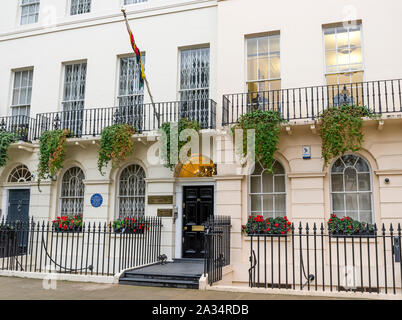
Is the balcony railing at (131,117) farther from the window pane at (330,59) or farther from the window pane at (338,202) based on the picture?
the window pane at (338,202)

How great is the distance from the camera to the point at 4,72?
14305mm

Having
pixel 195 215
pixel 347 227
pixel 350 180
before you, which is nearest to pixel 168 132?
pixel 195 215

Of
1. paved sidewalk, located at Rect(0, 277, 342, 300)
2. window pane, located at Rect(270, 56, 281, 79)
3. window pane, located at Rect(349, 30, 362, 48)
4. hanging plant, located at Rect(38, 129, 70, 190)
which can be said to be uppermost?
window pane, located at Rect(349, 30, 362, 48)

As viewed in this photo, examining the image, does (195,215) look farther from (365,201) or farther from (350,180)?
(365,201)

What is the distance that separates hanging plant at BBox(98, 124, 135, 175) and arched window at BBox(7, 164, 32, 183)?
3.23 m

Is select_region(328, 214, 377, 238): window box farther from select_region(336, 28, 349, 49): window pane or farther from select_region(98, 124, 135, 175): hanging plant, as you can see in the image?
select_region(98, 124, 135, 175): hanging plant

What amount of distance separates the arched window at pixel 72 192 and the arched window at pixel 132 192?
53.8 inches

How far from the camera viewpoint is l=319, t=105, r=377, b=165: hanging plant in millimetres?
9242

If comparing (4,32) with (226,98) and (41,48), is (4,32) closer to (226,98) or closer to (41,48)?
(41,48)

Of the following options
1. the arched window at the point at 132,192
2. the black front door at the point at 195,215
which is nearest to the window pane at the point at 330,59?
the black front door at the point at 195,215

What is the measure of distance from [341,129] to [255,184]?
8.70 ft

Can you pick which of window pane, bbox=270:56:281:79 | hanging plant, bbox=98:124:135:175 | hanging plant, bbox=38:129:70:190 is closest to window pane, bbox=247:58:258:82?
window pane, bbox=270:56:281:79

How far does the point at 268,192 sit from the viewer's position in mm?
10555

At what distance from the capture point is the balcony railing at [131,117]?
1147 cm
